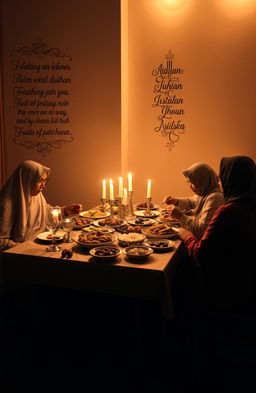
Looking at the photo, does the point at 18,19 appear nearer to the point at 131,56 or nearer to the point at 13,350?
the point at 131,56

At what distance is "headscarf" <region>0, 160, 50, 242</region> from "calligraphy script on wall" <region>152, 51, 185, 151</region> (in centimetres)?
176

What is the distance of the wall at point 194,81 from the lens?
379 centimetres

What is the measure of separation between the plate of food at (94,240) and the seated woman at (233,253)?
22.6 inches

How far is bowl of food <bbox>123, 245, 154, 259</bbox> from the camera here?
6.69ft

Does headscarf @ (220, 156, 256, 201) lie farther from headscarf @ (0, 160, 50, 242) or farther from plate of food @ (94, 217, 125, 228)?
headscarf @ (0, 160, 50, 242)

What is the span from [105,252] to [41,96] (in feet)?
8.54

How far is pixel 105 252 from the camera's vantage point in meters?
2.08

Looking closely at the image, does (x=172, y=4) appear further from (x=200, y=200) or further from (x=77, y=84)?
(x=200, y=200)

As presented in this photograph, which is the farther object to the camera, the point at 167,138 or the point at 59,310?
the point at 167,138

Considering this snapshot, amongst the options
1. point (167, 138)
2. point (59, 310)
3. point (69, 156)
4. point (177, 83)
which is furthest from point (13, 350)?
point (177, 83)

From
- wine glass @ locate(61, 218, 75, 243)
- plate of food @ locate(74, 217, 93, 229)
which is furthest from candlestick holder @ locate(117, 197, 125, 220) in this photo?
wine glass @ locate(61, 218, 75, 243)

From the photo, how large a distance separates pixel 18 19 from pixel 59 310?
3.11 meters

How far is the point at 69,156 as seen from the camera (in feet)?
13.6

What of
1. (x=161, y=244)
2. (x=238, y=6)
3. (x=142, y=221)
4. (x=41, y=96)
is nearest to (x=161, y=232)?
(x=161, y=244)
